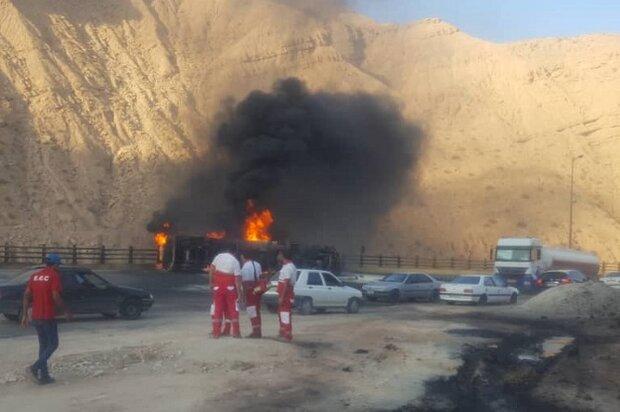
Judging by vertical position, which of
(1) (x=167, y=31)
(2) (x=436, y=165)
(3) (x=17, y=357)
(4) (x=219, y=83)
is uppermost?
(1) (x=167, y=31)

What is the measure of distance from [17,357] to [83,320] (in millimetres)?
6645

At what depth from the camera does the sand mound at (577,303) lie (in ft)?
83.1

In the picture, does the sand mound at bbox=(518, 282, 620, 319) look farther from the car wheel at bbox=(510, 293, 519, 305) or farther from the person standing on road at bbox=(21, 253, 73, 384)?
the person standing on road at bbox=(21, 253, 73, 384)

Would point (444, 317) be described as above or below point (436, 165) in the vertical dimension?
below

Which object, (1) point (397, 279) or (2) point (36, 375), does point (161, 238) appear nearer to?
(1) point (397, 279)

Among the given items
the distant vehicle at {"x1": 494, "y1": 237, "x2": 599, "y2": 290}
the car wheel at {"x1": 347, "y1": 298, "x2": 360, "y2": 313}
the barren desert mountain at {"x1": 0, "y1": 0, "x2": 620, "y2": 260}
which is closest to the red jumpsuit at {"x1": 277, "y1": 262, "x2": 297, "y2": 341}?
the car wheel at {"x1": 347, "y1": 298, "x2": 360, "y2": 313}

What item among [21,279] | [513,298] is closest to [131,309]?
[21,279]

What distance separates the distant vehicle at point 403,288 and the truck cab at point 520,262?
1046cm

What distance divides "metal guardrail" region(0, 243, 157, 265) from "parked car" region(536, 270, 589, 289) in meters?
19.0

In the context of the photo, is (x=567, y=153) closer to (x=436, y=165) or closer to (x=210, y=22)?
(x=436, y=165)

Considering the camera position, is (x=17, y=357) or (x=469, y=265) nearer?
(x=17, y=357)

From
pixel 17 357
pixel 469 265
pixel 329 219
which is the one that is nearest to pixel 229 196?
pixel 329 219

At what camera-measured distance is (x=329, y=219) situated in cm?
5938

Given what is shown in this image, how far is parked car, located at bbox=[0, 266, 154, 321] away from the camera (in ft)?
59.2
